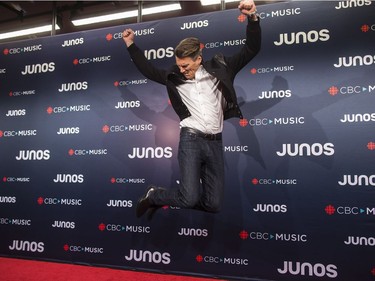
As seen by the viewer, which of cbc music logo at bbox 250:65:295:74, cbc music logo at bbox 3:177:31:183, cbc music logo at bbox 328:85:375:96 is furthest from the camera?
cbc music logo at bbox 3:177:31:183

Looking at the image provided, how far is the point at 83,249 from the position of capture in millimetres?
3084

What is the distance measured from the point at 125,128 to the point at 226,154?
1.11 meters

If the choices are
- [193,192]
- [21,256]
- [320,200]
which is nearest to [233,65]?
[193,192]

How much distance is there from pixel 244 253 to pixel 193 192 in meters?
0.91

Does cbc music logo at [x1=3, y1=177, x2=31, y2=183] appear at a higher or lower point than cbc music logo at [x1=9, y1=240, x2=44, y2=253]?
higher

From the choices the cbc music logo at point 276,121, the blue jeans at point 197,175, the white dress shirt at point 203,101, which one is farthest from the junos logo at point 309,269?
the white dress shirt at point 203,101

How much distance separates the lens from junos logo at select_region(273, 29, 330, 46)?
2.68m

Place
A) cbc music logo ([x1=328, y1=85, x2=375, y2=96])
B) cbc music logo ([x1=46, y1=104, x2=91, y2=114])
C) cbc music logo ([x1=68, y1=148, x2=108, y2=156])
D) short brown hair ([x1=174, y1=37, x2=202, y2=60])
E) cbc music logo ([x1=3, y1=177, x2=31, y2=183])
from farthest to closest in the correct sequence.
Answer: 1. cbc music logo ([x1=3, y1=177, x2=31, y2=183])
2. cbc music logo ([x1=46, y1=104, x2=91, y2=114])
3. cbc music logo ([x1=68, y1=148, x2=108, y2=156])
4. cbc music logo ([x1=328, y1=85, x2=375, y2=96])
5. short brown hair ([x1=174, y1=37, x2=202, y2=60])

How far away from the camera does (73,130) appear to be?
10.9ft

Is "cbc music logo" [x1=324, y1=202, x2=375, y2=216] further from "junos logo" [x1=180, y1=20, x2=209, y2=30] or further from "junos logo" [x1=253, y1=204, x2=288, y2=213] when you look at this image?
"junos logo" [x1=180, y1=20, x2=209, y2=30]

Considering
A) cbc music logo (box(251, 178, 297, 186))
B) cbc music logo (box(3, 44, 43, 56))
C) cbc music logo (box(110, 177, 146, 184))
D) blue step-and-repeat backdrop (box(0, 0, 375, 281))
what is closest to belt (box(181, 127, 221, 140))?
blue step-and-repeat backdrop (box(0, 0, 375, 281))

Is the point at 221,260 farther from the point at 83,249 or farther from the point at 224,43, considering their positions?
the point at 224,43

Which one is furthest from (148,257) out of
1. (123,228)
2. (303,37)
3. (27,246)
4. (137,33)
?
(303,37)

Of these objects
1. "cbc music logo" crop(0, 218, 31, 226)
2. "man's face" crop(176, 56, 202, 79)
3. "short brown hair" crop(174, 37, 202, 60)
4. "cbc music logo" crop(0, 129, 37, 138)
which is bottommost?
"cbc music logo" crop(0, 218, 31, 226)
